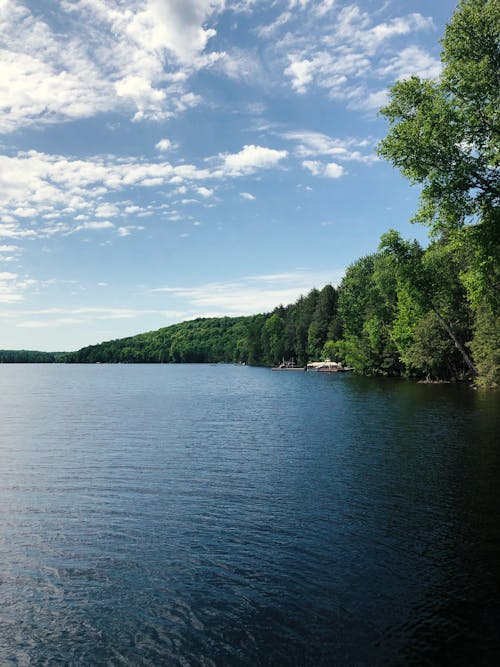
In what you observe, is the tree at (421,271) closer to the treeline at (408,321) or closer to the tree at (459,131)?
the treeline at (408,321)

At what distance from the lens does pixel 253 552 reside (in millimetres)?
13008

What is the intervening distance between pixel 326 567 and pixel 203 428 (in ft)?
76.2

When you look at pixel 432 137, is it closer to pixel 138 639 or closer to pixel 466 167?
pixel 466 167

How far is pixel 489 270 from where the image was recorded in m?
30.0

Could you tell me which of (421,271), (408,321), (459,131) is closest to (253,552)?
(459,131)

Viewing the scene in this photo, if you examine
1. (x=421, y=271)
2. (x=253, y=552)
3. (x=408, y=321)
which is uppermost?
(x=421, y=271)

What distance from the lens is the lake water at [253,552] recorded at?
894cm

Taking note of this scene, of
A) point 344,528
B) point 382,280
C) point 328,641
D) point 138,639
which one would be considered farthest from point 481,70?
point 382,280

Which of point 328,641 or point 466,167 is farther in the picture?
point 466,167

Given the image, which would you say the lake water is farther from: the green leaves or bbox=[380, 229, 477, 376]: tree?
bbox=[380, 229, 477, 376]: tree

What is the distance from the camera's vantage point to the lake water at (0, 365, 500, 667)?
8.94m

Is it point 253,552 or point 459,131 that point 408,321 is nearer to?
point 459,131

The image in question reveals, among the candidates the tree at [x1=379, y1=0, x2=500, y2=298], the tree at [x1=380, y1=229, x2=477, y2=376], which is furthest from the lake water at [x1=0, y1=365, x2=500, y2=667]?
the tree at [x1=380, y1=229, x2=477, y2=376]

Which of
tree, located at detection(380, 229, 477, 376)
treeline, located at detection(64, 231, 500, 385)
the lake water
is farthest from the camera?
treeline, located at detection(64, 231, 500, 385)
